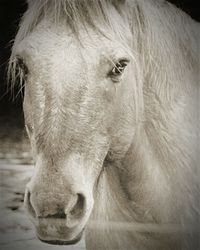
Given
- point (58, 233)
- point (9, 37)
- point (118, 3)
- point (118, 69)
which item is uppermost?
point (118, 3)

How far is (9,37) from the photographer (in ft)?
4.98

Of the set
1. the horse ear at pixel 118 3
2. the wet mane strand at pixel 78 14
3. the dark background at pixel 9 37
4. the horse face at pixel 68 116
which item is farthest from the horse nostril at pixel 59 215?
the horse ear at pixel 118 3

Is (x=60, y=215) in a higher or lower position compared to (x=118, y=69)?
lower

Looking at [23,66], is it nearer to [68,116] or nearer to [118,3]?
[68,116]

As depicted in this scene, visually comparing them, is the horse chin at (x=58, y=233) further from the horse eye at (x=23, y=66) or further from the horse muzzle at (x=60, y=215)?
the horse eye at (x=23, y=66)

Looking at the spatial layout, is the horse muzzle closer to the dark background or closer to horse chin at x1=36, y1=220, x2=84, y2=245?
horse chin at x1=36, y1=220, x2=84, y2=245

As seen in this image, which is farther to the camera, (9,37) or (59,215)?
(9,37)

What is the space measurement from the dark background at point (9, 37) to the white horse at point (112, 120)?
0.37ft

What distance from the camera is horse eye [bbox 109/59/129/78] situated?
1218 millimetres

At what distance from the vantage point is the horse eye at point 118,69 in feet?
4.00

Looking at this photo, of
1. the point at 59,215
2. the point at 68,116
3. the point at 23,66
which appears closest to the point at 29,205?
the point at 59,215

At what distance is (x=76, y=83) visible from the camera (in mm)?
1203

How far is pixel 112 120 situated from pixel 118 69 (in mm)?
159

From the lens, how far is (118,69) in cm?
122
